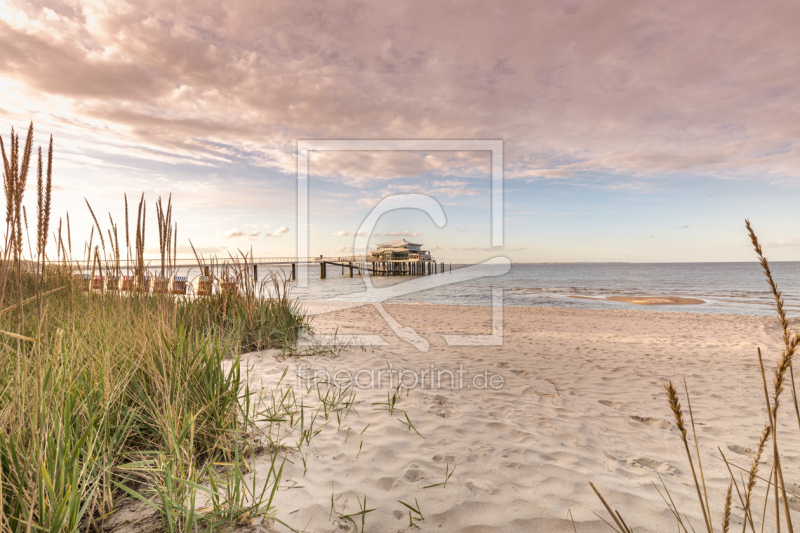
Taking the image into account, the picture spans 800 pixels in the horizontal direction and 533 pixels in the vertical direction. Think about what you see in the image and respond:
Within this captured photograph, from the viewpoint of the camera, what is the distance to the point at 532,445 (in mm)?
3227

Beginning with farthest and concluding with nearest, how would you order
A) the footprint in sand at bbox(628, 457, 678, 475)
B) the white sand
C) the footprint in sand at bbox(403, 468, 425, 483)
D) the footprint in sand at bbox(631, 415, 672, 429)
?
1. the footprint in sand at bbox(631, 415, 672, 429)
2. the footprint in sand at bbox(628, 457, 678, 475)
3. the footprint in sand at bbox(403, 468, 425, 483)
4. the white sand

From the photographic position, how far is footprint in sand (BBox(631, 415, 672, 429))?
3.82 metres

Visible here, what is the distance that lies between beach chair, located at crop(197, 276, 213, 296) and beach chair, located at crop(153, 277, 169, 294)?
8.20 feet

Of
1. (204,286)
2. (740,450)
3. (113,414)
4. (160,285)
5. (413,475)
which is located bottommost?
(740,450)

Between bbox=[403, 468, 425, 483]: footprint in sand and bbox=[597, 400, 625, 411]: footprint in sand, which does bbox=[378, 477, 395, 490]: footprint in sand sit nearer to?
bbox=[403, 468, 425, 483]: footprint in sand

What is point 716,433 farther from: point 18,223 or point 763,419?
point 18,223

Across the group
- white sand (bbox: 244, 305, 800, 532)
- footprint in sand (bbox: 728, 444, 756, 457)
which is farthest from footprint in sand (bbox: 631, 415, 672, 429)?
footprint in sand (bbox: 728, 444, 756, 457)

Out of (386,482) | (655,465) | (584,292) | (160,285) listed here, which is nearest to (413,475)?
(386,482)

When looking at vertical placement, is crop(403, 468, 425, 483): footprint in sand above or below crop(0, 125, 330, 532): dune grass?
below

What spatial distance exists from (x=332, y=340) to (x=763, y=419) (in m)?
5.76

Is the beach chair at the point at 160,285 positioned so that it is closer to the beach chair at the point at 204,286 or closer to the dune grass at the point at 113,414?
the dune grass at the point at 113,414

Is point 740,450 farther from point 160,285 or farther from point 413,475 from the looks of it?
point 160,285

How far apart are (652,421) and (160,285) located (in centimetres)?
481

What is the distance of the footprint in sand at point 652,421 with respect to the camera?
3.82 meters
